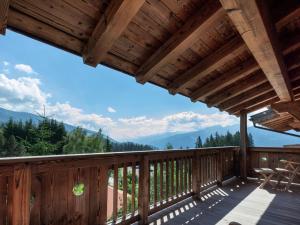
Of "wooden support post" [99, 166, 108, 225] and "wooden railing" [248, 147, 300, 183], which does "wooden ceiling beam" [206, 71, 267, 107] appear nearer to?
"wooden railing" [248, 147, 300, 183]

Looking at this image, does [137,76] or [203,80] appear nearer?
[137,76]

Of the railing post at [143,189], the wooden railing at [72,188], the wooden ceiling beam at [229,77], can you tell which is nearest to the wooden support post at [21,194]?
the wooden railing at [72,188]

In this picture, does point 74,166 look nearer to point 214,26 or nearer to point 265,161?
point 214,26

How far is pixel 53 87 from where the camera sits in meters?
184

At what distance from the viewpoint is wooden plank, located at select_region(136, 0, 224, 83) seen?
2.18 meters

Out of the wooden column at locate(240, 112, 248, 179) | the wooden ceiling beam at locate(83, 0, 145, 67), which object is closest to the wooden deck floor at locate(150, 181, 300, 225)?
the wooden column at locate(240, 112, 248, 179)

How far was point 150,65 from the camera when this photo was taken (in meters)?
2.88

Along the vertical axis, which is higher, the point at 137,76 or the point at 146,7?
the point at 146,7

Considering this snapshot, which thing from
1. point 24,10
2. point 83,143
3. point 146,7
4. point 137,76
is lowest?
point 83,143

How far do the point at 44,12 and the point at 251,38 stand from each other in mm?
1796

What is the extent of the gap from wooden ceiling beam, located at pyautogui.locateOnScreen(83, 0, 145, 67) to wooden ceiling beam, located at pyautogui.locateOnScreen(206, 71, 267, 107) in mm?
3232

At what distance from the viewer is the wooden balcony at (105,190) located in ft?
6.54

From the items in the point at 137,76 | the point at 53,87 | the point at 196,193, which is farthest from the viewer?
the point at 53,87

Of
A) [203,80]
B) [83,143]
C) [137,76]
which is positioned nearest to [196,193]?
[203,80]
